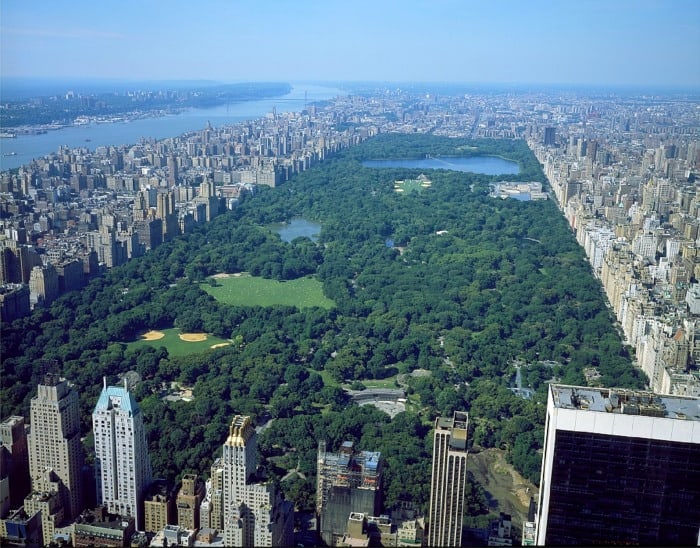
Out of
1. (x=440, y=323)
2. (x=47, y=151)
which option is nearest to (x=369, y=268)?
(x=440, y=323)

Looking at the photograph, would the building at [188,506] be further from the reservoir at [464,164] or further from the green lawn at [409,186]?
the reservoir at [464,164]

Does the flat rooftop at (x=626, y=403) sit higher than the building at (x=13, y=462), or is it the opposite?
the flat rooftop at (x=626, y=403)

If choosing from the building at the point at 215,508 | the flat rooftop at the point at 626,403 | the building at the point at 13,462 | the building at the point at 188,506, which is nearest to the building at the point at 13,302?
the building at the point at 13,462

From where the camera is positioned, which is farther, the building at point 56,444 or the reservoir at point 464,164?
the reservoir at point 464,164

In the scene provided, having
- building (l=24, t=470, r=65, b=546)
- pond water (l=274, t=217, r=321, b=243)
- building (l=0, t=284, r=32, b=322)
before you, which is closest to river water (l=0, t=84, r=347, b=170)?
building (l=0, t=284, r=32, b=322)

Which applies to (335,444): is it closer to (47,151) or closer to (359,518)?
(359,518)

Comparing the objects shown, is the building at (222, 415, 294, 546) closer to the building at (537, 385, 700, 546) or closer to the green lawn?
the building at (537, 385, 700, 546)

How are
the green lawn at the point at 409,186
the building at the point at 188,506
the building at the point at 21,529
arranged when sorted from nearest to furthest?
the building at the point at 21,529 < the building at the point at 188,506 < the green lawn at the point at 409,186
